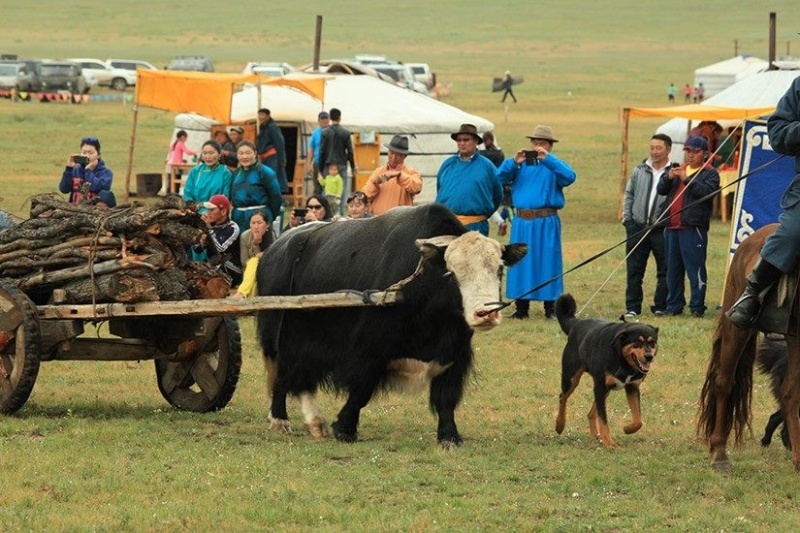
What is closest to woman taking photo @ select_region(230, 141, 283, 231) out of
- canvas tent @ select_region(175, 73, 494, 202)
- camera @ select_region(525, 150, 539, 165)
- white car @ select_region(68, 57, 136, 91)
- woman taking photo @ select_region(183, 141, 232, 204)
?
woman taking photo @ select_region(183, 141, 232, 204)

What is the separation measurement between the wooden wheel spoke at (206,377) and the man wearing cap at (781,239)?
357 cm

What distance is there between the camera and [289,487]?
767 centimetres

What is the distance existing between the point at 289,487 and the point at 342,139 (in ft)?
53.4

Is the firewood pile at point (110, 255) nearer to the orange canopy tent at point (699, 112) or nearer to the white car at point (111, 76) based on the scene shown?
the orange canopy tent at point (699, 112)

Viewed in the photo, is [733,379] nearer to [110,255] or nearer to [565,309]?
[565,309]

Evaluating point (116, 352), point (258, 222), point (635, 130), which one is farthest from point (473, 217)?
point (635, 130)

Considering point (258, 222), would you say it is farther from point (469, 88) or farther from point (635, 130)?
point (469, 88)

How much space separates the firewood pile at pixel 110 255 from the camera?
9.52 metres

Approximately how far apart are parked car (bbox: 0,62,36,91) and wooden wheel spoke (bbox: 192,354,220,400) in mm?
48143

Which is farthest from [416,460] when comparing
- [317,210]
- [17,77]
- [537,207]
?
[17,77]

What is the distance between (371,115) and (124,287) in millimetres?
18391

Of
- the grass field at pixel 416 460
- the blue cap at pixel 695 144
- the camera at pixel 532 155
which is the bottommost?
the grass field at pixel 416 460

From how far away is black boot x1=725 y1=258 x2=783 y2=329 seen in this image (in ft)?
26.7

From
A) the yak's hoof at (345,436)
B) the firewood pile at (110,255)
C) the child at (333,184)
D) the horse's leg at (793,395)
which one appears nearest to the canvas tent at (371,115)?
the child at (333,184)
